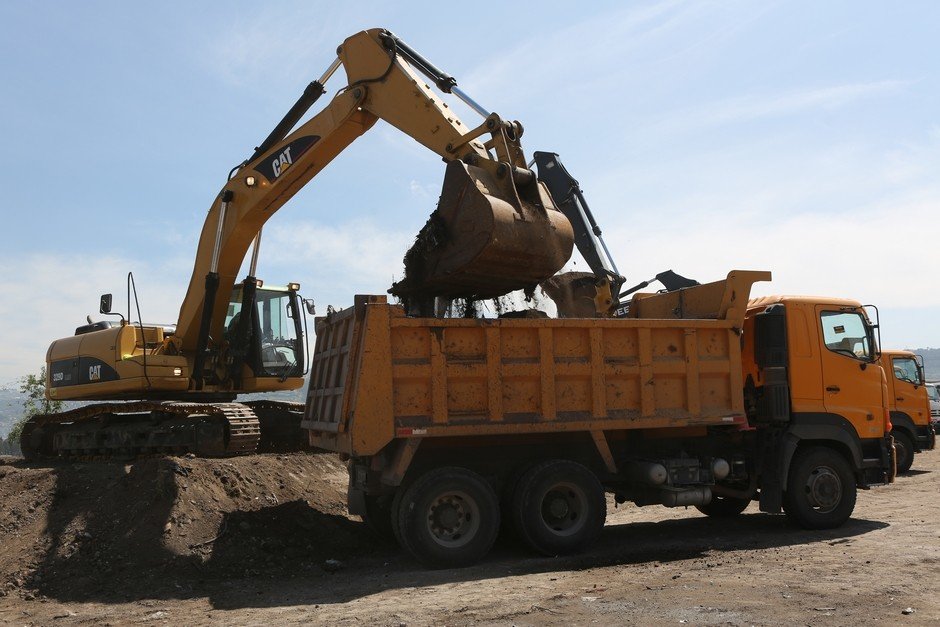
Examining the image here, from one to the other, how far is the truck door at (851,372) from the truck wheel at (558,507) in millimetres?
3651

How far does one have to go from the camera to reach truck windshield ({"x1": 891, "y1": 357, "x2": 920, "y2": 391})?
1759 cm

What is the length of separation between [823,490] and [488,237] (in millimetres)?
5452

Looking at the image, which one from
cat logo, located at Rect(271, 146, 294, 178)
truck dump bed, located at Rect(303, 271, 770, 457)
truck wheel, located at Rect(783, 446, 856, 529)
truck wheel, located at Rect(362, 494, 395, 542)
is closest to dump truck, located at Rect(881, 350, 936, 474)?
truck wheel, located at Rect(783, 446, 856, 529)

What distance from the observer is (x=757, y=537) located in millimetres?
9547

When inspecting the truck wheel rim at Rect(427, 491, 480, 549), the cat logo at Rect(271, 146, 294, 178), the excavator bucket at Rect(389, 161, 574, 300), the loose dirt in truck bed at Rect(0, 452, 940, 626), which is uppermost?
the cat logo at Rect(271, 146, 294, 178)

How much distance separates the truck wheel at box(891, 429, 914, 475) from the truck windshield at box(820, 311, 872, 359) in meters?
7.65

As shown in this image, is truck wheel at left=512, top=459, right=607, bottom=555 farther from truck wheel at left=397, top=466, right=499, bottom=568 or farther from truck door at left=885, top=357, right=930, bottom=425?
truck door at left=885, top=357, right=930, bottom=425

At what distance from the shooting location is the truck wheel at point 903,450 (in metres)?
16.7

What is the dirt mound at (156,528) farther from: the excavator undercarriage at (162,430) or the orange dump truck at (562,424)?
the orange dump truck at (562,424)

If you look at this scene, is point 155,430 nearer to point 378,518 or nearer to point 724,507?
point 378,518

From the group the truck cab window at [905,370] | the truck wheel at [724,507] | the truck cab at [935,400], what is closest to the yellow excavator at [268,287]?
the truck wheel at [724,507]

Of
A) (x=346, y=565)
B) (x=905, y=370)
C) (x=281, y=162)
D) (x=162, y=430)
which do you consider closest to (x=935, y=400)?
(x=905, y=370)

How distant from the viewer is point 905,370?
17734 mm

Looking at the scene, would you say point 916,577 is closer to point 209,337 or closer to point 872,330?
point 872,330
